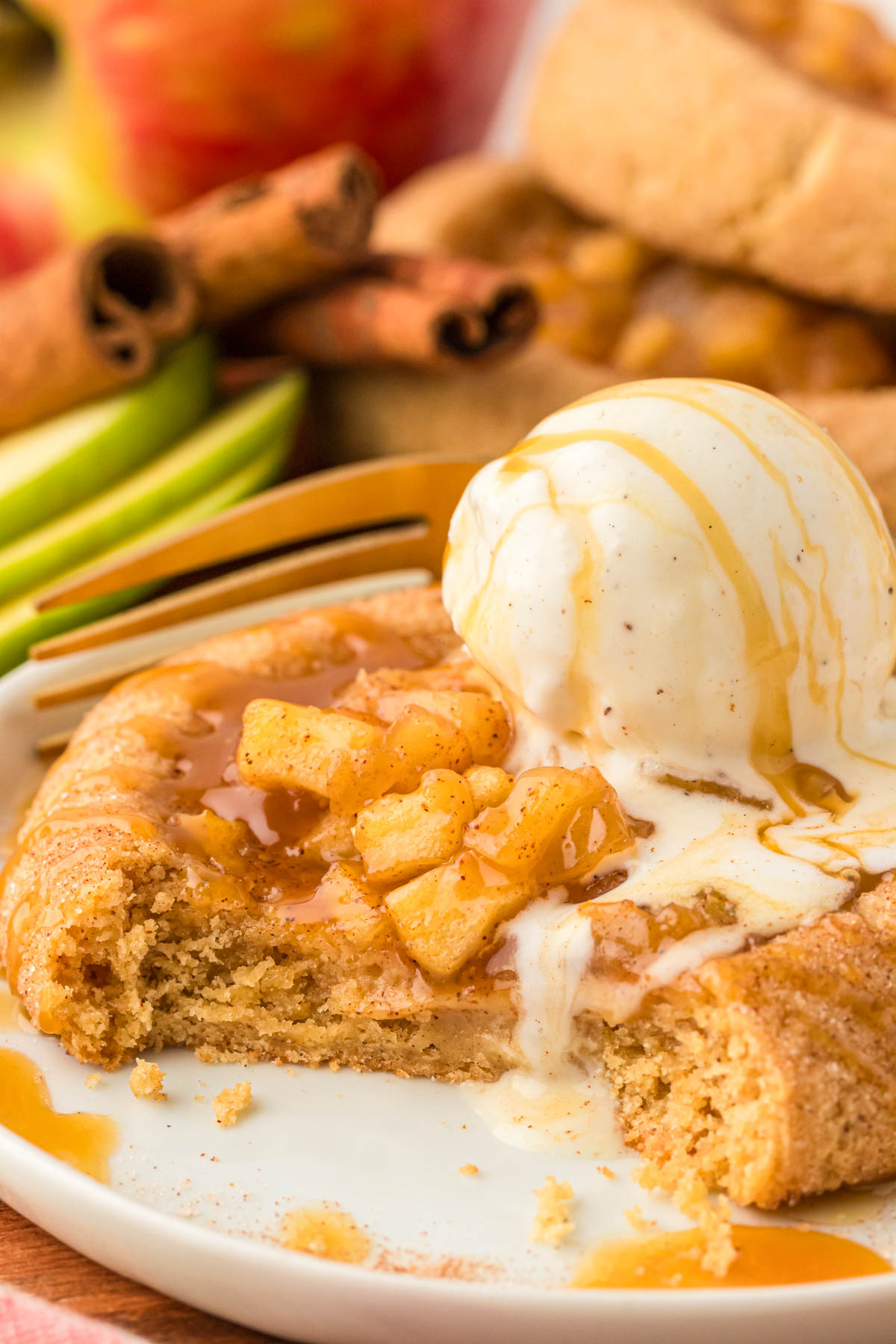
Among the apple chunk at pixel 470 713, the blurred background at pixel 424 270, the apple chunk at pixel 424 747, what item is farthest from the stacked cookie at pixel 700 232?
the apple chunk at pixel 424 747

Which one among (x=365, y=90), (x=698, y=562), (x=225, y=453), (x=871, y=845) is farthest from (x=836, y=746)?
(x=365, y=90)

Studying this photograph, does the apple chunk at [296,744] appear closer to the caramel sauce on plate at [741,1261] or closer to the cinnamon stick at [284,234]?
the caramel sauce on plate at [741,1261]

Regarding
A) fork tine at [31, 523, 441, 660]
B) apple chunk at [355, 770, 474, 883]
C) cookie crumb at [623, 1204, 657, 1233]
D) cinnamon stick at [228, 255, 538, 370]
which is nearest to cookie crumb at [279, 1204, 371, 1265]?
cookie crumb at [623, 1204, 657, 1233]

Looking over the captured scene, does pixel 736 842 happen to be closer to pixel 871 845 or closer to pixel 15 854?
pixel 871 845

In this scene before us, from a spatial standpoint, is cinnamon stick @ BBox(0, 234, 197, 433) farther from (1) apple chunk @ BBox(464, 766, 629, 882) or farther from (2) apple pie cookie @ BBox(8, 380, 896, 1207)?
(1) apple chunk @ BBox(464, 766, 629, 882)

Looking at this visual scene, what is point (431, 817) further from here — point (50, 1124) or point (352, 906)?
point (50, 1124)

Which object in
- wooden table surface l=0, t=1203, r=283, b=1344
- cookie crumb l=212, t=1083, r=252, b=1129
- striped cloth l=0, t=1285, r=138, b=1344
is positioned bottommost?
wooden table surface l=0, t=1203, r=283, b=1344
